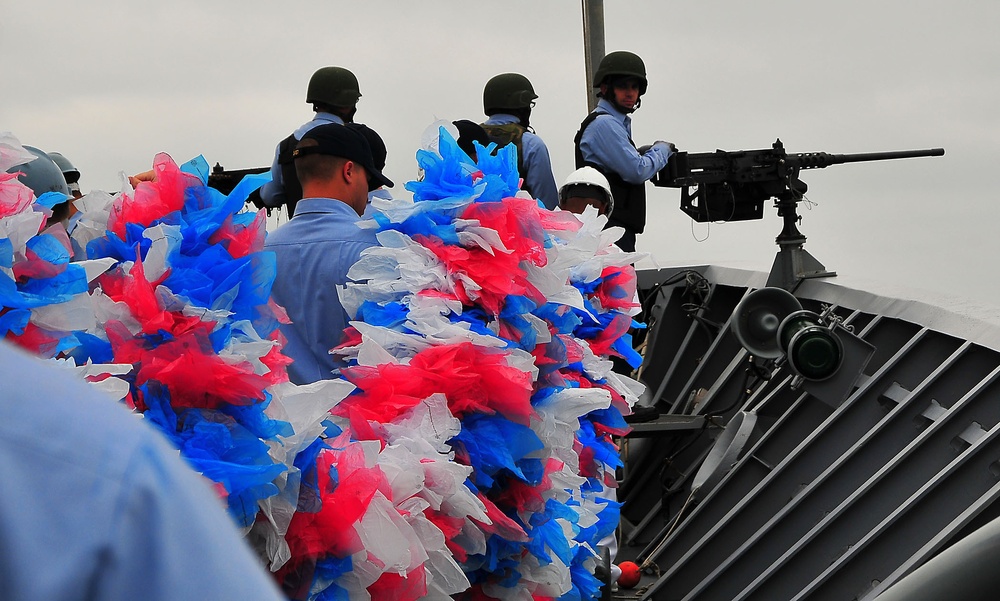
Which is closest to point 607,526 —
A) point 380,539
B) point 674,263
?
point 380,539

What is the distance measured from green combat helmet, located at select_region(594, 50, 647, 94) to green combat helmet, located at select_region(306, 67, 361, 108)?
132cm

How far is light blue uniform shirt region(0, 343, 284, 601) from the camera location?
55 centimetres

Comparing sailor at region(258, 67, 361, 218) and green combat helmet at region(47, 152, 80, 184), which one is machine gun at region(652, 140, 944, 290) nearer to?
sailor at region(258, 67, 361, 218)

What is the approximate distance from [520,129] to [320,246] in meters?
2.88

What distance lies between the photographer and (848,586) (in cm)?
428

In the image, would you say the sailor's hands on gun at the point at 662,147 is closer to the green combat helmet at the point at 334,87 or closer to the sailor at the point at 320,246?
the green combat helmet at the point at 334,87

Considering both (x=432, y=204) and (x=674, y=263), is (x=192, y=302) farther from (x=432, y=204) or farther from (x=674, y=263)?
(x=674, y=263)

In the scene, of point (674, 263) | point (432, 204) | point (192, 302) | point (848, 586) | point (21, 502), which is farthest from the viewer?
point (674, 263)

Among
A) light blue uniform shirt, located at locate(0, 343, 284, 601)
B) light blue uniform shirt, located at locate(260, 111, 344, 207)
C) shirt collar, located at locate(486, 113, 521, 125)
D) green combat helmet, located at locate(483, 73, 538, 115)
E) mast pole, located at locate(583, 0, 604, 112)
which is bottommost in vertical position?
light blue uniform shirt, located at locate(260, 111, 344, 207)

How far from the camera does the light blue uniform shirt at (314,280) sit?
9.50 ft

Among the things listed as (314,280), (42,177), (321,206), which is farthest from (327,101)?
(314,280)

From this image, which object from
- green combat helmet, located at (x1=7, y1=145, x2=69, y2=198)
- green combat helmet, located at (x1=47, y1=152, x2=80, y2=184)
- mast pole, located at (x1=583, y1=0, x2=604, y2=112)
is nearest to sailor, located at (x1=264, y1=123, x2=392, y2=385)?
green combat helmet, located at (x1=7, y1=145, x2=69, y2=198)

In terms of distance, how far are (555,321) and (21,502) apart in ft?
8.29

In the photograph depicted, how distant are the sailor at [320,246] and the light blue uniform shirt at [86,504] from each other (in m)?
2.29
